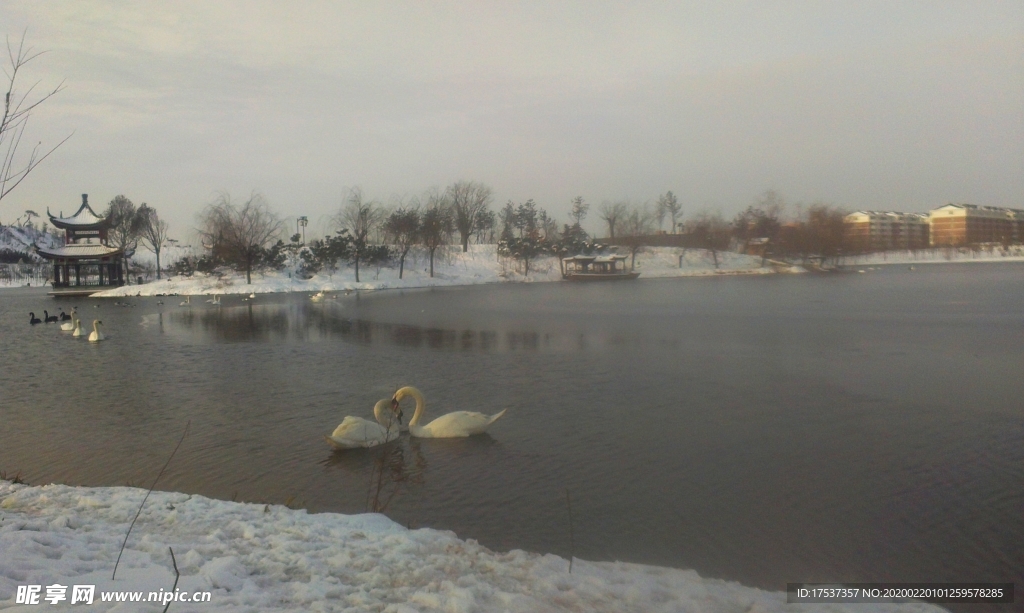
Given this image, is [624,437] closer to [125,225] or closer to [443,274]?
[443,274]

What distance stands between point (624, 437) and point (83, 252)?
5371 centimetres

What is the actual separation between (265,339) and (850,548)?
57.3 feet

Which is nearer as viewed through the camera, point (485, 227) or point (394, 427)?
point (394, 427)

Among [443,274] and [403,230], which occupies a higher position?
[403,230]

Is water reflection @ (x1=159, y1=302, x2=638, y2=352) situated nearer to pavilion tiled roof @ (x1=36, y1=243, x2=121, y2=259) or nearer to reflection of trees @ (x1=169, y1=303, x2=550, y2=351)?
reflection of trees @ (x1=169, y1=303, x2=550, y2=351)

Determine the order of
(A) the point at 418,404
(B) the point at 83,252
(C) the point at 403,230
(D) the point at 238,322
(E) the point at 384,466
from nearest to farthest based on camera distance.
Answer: (E) the point at 384,466 < (A) the point at 418,404 < (D) the point at 238,322 < (B) the point at 83,252 < (C) the point at 403,230

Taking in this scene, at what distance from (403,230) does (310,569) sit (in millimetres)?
54068

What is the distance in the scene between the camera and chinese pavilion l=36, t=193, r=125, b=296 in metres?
48.9

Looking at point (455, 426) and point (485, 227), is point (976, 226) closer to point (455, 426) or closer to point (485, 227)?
point (485, 227)

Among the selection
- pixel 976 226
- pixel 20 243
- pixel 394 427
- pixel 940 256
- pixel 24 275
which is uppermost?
pixel 20 243

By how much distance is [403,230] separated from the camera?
186 ft

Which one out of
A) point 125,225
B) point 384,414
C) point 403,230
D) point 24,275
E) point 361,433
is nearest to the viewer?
point 361,433

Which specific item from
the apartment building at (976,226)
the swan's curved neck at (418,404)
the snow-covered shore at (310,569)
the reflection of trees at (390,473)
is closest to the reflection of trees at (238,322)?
the swan's curved neck at (418,404)

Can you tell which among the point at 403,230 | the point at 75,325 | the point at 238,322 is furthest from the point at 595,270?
the point at 75,325
